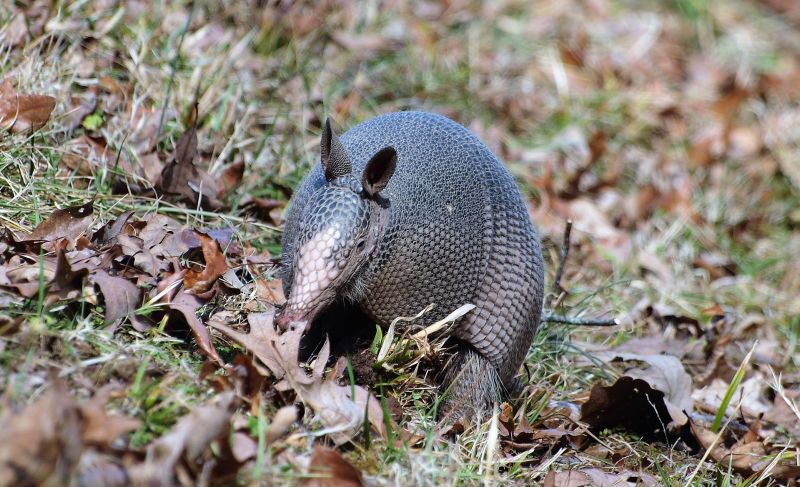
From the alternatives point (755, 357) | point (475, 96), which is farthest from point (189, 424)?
point (475, 96)

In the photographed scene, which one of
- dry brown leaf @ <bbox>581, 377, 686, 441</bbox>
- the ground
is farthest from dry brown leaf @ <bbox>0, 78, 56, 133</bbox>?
dry brown leaf @ <bbox>581, 377, 686, 441</bbox>

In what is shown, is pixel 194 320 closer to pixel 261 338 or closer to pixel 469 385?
pixel 261 338

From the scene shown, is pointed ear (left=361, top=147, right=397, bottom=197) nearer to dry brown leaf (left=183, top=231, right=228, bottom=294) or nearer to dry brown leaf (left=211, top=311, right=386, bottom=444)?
dry brown leaf (left=211, top=311, right=386, bottom=444)

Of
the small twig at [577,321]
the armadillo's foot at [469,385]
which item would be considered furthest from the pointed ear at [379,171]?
the small twig at [577,321]

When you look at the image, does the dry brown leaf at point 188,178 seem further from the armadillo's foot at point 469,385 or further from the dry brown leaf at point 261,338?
the armadillo's foot at point 469,385

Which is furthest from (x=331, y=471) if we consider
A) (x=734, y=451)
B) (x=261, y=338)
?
(x=734, y=451)
